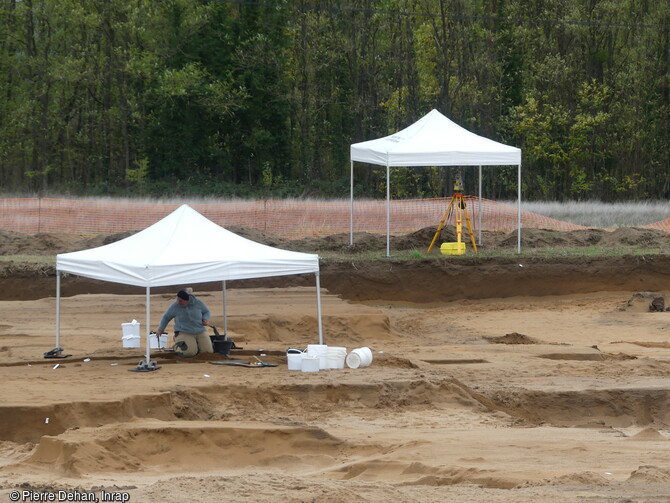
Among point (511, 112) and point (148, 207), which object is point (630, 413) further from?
point (511, 112)

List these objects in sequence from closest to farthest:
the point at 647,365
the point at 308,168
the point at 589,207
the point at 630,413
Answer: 1. the point at 630,413
2. the point at 647,365
3. the point at 589,207
4. the point at 308,168

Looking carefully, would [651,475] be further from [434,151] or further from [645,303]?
[434,151]

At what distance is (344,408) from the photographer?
13156 mm

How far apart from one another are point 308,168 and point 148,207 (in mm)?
17264

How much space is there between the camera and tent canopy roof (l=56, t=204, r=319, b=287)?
47.2 feet

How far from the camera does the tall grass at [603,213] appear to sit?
122 ft

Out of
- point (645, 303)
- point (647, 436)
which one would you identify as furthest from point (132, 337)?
point (645, 303)

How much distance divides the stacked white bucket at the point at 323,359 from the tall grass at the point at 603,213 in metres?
23.5

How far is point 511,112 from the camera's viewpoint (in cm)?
4734

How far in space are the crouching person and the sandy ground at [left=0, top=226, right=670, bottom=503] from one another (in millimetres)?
280

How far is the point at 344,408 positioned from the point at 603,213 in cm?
2862

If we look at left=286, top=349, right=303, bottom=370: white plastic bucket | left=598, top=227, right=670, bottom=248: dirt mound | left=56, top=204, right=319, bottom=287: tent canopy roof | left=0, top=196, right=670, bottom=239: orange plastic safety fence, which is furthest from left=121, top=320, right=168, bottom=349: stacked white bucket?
left=598, top=227, right=670, bottom=248: dirt mound

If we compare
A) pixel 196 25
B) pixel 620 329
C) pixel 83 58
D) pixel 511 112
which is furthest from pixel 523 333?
pixel 83 58

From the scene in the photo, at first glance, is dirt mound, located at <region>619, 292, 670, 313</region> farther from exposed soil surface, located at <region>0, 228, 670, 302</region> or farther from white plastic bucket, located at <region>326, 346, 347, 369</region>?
white plastic bucket, located at <region>326, 346, 347, 369</region>
